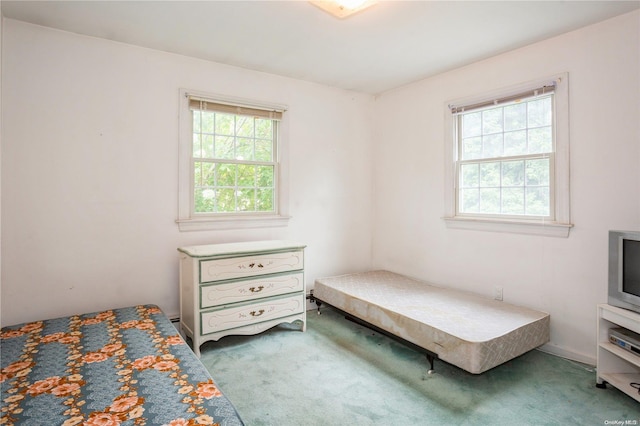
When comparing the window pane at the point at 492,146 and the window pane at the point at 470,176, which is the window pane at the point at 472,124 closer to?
the window pane at the point at 492,146

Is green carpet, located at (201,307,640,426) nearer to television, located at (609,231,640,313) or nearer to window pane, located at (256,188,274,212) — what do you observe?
television, located at (609,231,640,313)

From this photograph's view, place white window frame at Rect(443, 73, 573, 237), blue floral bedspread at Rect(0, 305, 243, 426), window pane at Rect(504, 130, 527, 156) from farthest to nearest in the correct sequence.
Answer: window pane at Rect(504, 130, 527, 156)
white window frame at Rect(443, 73, 573, 237)
blue floral bedspread at Rect(0, 305, 243, 426)

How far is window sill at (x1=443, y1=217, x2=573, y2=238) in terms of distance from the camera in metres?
2.77

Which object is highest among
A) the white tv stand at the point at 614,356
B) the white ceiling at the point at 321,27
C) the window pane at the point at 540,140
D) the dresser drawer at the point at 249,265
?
the white ceiling at the point at 321,27

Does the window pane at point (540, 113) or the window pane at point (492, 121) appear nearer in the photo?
the window pane at point (540, 113)

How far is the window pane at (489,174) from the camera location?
128 inches

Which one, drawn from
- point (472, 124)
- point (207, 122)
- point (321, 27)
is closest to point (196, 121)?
point (207, 122)

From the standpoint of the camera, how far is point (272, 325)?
3096 millimetres

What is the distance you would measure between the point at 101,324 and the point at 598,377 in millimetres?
3361

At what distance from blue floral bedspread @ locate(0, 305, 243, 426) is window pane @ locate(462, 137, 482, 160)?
2983 mm

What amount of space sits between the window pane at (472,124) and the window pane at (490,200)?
0.56m

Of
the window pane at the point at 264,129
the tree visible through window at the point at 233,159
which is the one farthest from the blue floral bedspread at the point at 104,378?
the window pane at the point at 264,129

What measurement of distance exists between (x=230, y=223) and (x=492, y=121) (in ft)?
8.74

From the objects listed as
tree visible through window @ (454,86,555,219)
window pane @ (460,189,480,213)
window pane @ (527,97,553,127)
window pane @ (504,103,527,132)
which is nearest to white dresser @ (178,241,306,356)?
window pane @ (460,189,480,213)
